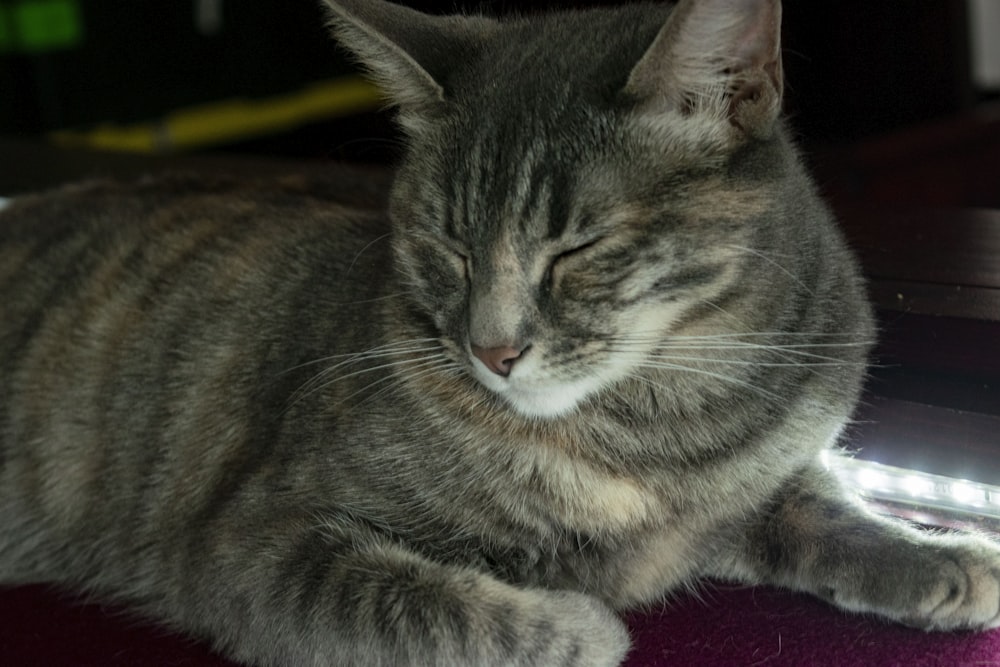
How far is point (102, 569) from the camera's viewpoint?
155 centimetres

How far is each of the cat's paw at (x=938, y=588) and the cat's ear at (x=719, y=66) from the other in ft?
1.62

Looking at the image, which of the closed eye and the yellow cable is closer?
the closed eye

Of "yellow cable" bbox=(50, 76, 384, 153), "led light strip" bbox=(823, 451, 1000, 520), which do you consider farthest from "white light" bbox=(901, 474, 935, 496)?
"yellow cable" bbox=(50, 76, 384, 153)

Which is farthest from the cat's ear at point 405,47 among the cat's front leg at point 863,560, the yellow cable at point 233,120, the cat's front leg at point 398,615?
the yellow cable at point 233,120

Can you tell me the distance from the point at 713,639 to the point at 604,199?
0.52m

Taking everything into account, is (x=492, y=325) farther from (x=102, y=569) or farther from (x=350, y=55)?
(x=102, y=569)

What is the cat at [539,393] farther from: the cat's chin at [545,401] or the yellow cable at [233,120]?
the yellow cable at [233,120]

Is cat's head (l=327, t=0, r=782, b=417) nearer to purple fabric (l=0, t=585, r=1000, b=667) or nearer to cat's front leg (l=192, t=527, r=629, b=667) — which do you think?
cat's front leg (l=192, t=527, r=629, b=667)

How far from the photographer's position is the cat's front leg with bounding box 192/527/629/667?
3.70 feet

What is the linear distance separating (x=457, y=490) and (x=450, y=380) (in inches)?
4.8

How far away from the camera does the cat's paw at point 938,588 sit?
1.19 metres

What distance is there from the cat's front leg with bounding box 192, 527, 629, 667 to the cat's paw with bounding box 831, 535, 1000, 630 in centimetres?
29

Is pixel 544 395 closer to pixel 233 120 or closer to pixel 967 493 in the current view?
pixel 967 493

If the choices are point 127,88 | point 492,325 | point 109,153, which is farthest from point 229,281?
point 127,88
